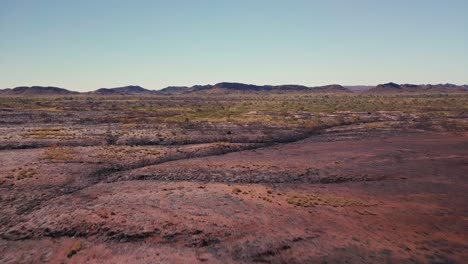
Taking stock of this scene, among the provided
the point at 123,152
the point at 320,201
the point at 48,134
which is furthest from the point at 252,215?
the point at 48,134

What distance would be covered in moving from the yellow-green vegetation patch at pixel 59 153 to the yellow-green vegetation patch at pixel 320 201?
21.1m

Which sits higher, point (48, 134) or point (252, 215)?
point (48, 134)

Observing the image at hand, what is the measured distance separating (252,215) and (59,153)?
22762 millimetres

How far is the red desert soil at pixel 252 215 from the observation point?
17328 mm

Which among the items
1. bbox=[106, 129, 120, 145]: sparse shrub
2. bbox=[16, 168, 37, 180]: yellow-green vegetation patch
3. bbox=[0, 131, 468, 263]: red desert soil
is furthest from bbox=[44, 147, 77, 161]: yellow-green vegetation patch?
bbox=[106, 129, 120, 145]: sparse shrub

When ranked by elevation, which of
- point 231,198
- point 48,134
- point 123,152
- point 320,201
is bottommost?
point 320,201

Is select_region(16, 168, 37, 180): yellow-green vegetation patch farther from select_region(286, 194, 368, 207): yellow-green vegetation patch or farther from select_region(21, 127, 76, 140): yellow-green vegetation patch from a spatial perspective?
select_region(286, 194, 368, 207): yellow-green vegetation patch

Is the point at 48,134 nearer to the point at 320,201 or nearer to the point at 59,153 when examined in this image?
the point at 59,153

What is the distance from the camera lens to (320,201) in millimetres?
24062

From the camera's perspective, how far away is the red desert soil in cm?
1733

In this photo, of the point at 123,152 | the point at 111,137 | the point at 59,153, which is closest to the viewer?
the point at 59,153

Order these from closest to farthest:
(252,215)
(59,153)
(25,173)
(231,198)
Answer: (252,215) < (231,198) < (25,173) < (59,153)

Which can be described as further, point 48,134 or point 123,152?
point 48,134

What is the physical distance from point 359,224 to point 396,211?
3529mm
